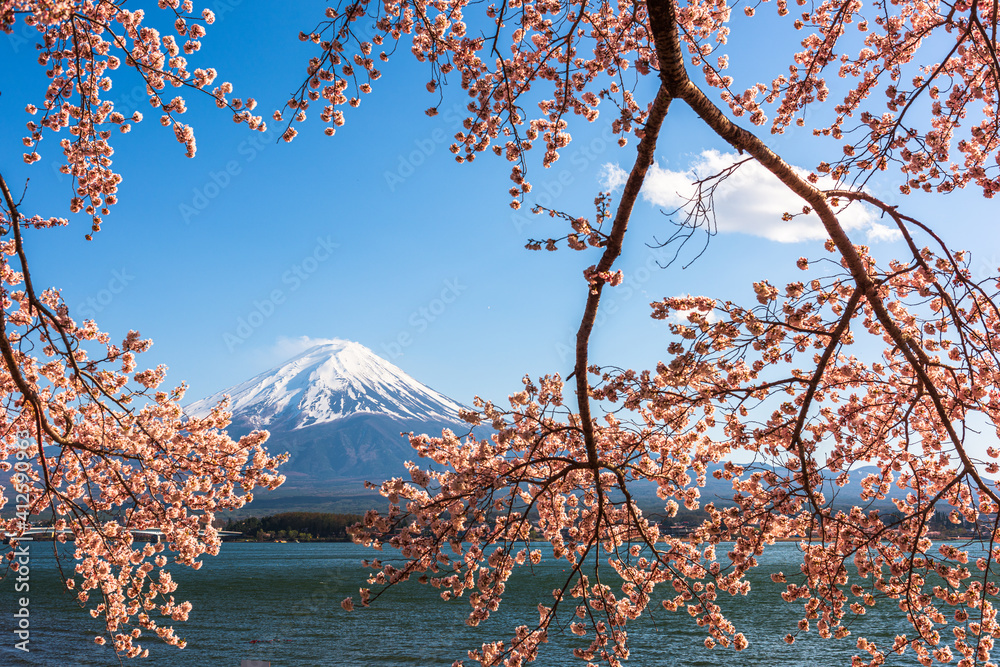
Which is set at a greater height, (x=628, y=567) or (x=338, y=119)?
(x=338, y=119)

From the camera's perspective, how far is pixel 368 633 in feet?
103

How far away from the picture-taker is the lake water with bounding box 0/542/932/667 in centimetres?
2475

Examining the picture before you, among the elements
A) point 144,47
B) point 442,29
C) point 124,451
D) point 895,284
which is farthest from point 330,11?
→ point 895,284

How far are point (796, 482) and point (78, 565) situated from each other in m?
7.40

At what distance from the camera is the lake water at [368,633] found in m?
24.8

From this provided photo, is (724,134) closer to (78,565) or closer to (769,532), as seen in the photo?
(769,532)

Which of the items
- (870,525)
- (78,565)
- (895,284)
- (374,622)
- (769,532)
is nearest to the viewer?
(895,284)

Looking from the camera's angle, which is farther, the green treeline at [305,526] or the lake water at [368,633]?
the green treeline at [305,526]

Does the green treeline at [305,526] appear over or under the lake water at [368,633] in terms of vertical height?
under

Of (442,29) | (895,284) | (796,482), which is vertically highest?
(442,29)

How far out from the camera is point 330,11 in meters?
3.69

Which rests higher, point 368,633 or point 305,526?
point 368,633

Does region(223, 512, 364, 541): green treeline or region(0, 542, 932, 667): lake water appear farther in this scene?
region(223, 512, 364, 541): green treeline

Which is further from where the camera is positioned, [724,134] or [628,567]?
[628,567]
